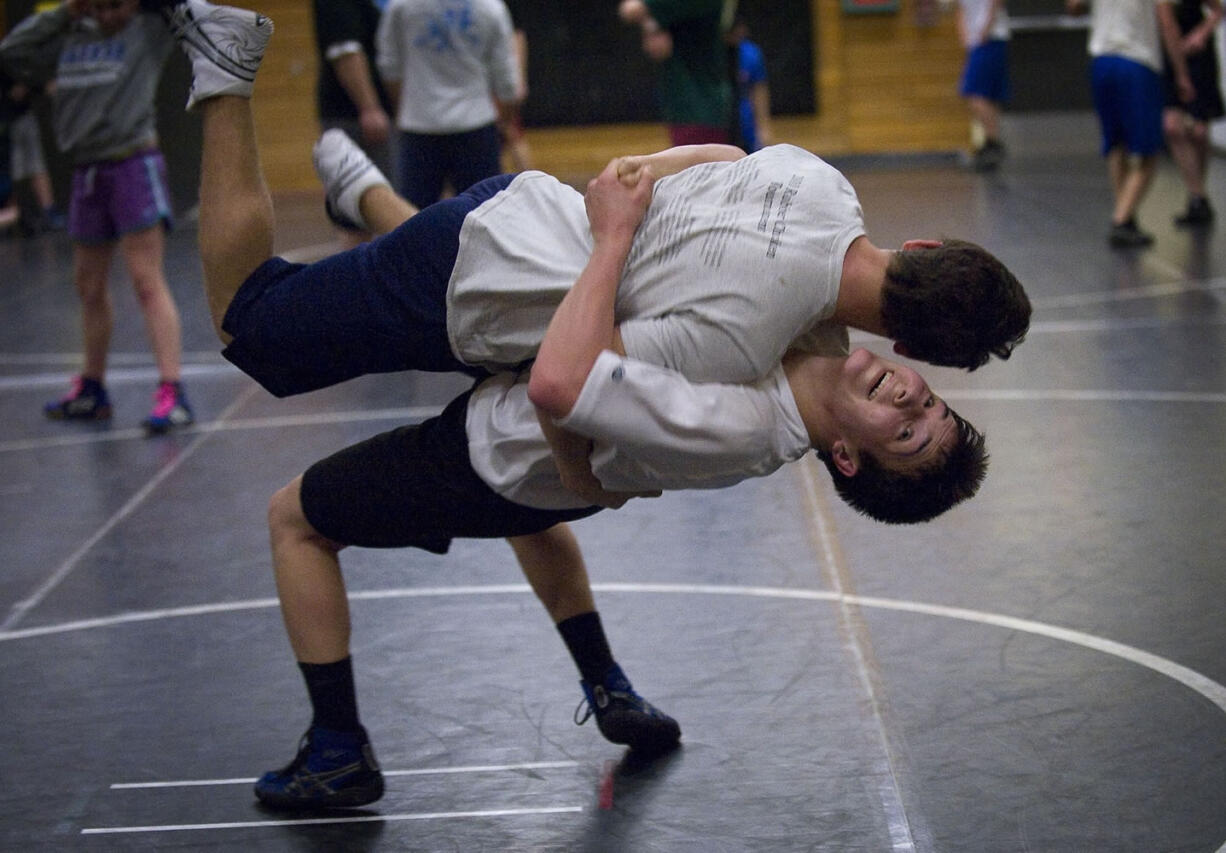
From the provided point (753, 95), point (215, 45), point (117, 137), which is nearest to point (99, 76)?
point (117, 137)

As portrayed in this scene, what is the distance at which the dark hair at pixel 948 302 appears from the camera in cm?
261

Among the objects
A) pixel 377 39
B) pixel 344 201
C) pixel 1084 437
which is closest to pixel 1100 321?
pixel 1084 437

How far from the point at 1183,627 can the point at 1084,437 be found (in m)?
1.81

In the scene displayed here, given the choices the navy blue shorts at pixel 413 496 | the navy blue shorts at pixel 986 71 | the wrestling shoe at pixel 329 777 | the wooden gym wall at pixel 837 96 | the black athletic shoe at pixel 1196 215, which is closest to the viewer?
the navy blue shorts at pixel 413 496

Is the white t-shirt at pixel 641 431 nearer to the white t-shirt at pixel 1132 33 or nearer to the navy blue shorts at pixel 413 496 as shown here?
the navy blue shorts at pixel 413 496

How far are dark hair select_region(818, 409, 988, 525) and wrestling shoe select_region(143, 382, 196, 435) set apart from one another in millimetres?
3997

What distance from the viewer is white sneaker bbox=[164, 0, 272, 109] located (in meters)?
3.00

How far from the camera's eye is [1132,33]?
9117 mm

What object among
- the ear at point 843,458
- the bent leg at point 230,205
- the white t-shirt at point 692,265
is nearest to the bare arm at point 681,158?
the white t-shirt at point 692,265

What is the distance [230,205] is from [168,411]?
344cm

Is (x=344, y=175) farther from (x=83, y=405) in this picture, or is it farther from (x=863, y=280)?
(x=83, y=405)

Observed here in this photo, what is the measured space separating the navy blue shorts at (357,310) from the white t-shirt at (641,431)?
0.18 meters

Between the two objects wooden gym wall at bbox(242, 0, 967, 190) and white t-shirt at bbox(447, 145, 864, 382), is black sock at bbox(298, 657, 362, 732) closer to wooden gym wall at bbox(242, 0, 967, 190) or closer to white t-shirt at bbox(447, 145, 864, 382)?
white t-shirt at bbox(447, 145, 864, 382)

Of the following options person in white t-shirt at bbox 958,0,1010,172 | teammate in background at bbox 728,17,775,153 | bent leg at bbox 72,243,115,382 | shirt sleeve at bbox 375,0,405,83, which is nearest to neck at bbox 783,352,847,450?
bent leg at bbox 72,243,115,382
